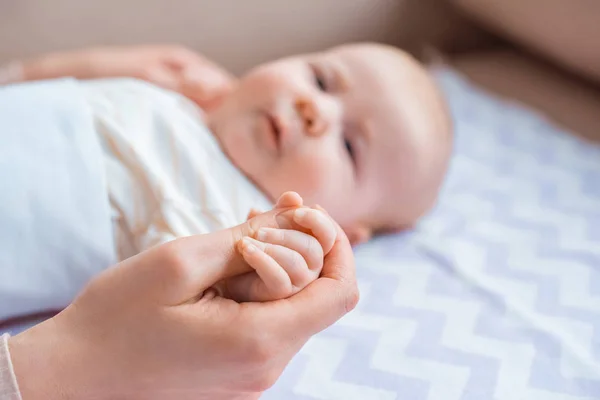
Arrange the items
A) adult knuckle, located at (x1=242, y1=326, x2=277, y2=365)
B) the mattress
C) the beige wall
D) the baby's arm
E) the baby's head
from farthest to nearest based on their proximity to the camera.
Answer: the beige wall → the baby's arm → the baby's head → the mattress → adult knuckle, located at (x1=242, y1=326, x2=277, y2=365)

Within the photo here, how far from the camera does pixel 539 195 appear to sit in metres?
1.19

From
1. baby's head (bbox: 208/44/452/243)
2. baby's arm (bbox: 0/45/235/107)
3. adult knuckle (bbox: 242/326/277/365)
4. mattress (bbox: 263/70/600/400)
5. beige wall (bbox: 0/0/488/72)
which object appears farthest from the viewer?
beige wall (bbox: 0/0/488/72)

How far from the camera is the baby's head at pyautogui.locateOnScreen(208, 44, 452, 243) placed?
98 cm

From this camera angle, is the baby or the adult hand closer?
the adult hand

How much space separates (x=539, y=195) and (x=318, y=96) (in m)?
0.45

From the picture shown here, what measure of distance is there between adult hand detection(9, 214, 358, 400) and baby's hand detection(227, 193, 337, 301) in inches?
0.6

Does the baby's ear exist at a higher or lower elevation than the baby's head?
lower

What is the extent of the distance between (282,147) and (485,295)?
35 cm

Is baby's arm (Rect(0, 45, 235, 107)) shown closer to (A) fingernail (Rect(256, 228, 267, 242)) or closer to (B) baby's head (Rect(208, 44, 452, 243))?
(B) baby's head (Rect(208, 44, 452, 243))

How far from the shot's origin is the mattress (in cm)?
78

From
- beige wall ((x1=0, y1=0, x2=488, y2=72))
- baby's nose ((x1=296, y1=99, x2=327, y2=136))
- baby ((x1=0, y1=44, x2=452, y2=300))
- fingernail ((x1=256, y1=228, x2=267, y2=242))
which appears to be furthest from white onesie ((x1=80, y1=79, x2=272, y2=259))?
beige wall ((x1=0, y1=0, x2=488, y2=72))

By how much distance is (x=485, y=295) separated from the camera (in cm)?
94

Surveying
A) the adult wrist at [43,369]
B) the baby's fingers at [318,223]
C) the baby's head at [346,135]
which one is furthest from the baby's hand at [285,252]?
the baby's head at [346,135]

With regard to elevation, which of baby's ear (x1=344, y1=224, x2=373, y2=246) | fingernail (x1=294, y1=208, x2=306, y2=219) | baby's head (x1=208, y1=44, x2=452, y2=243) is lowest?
baby's ear (x1=344, y1=224, x2=373, y2=246)
